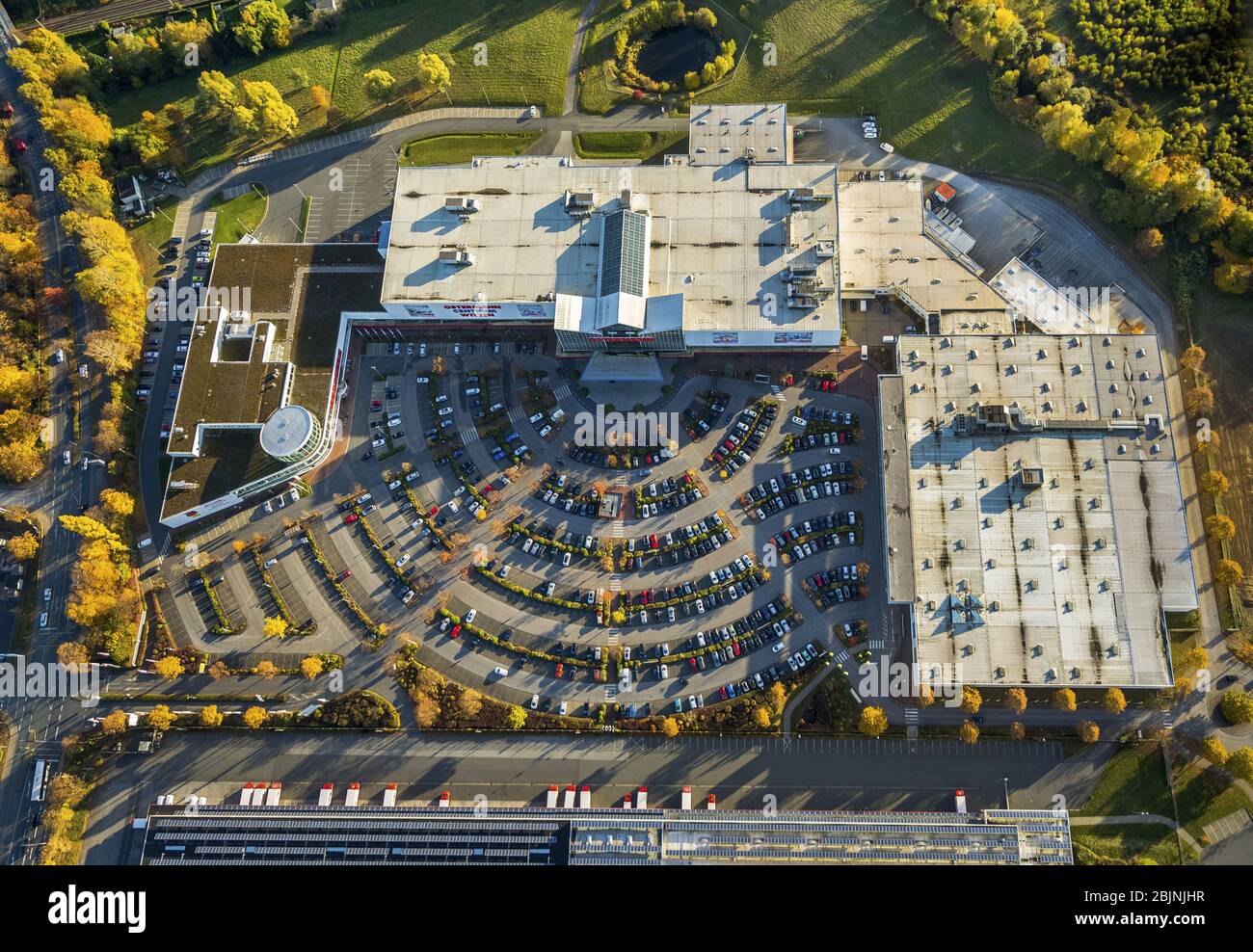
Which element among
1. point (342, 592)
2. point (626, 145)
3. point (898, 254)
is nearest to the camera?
point (342, 592)

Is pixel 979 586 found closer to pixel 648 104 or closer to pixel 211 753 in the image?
pixel 648 104

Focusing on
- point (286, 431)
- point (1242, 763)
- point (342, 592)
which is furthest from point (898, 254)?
point (342, 592)

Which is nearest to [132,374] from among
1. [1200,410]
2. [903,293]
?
[903,293]

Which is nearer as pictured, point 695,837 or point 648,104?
point 695,837

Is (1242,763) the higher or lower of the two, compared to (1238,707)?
lower

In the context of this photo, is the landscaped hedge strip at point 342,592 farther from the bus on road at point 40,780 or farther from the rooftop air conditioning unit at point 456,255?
the rooftop air conditioning unit at point 456,255

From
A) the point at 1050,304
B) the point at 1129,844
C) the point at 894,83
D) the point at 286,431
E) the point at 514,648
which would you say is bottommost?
the point at 1129,844

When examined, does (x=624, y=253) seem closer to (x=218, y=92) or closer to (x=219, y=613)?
(x=218, y=92)
